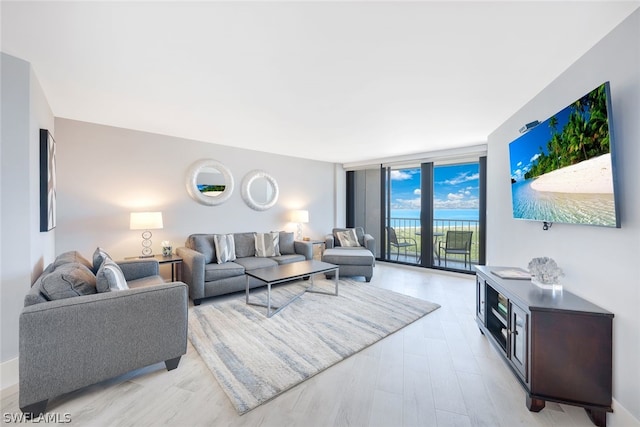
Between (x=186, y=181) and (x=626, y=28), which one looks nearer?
(x=626, y=28)

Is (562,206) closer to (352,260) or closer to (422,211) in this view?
(352,260)

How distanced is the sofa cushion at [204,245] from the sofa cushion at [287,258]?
3.13 ft

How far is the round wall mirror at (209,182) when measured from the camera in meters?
4.01

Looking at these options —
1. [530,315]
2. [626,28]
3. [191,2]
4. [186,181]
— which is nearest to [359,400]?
[530,315]

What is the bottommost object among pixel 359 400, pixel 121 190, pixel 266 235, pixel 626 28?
pixel 359 400

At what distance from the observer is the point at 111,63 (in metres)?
1.86

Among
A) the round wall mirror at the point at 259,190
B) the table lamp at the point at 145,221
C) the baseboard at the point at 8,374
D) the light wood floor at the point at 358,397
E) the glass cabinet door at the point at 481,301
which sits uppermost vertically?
the round wall mirror at the point at 259,190

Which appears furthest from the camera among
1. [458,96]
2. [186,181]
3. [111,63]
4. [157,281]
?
[186,181]

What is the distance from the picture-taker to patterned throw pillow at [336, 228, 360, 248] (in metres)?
5.09

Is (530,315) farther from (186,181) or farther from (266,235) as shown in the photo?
(186,181)

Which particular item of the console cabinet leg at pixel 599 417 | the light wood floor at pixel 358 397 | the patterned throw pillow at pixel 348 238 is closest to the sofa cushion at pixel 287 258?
the patterned throw pillow at pixel 348 238

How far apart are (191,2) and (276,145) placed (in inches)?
122

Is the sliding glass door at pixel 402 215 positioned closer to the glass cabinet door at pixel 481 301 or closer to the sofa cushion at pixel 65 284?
the glass cabinet door at pixel 481 301

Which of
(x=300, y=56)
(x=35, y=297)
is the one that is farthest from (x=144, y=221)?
(x=300, y=56)
